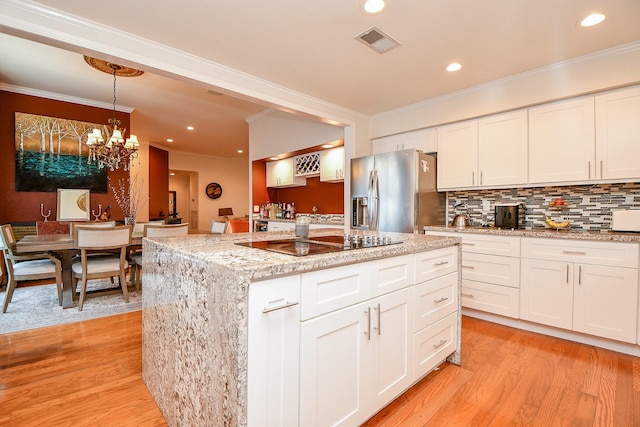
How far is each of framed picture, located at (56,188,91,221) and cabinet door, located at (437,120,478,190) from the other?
16.9 feet

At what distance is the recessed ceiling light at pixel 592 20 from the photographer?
2.04 m

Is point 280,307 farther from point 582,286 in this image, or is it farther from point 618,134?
point 618,134

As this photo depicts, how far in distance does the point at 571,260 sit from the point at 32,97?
22.1 ft

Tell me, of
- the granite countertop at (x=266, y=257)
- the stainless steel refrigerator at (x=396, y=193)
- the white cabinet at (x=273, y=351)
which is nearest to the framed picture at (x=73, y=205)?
the granite countertop at (x=266, y=257)

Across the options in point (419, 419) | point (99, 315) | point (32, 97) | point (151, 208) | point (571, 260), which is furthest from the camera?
point (151, 208)

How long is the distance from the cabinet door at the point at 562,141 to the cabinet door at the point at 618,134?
0.05 metres

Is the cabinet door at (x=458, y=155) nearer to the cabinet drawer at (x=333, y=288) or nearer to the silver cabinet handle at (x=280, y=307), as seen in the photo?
the cabinet drawer at (x=333, y=288)

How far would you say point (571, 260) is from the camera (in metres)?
2.46

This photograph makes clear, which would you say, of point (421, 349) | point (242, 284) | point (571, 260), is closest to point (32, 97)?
point (242, 284)

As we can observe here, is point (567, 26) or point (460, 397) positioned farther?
point (567, 26)

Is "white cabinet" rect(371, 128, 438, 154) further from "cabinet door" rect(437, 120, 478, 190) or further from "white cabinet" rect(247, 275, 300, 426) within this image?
"white cabinet" rect(247, 275, 300, 426)

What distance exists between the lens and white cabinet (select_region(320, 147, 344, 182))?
4.50 meters

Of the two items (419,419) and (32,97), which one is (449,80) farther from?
(32,97)

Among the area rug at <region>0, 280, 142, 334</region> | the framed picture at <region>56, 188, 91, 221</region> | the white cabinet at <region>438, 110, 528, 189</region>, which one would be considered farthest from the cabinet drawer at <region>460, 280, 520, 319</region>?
the framed picture at <region>56, 188, 91, 221</region>
